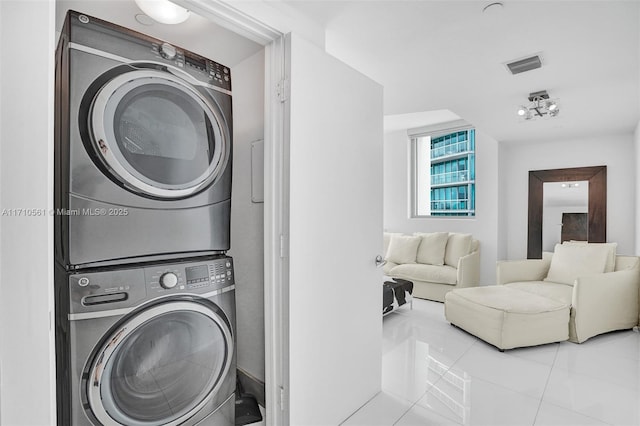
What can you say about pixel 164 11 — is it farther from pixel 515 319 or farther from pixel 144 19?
pixel 515 319

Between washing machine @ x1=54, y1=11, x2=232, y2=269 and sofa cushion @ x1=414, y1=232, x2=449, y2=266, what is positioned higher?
washing machine @ x1=54, y1=11, x2=232, y2=269

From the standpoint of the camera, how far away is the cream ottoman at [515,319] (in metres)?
2.83

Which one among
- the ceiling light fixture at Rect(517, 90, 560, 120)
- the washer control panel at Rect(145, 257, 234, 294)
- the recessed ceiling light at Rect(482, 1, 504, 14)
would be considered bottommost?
the washer control panel at Rect(145, 257, 234, 294)

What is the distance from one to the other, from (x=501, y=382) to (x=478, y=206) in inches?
130

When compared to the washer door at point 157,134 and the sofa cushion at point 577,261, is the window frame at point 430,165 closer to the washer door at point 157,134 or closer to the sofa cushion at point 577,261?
the sofa cushion at point 577,261

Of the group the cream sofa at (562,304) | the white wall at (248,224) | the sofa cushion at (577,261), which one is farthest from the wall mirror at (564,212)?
the white wall at (248,224)

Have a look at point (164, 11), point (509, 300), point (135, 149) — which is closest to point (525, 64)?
point (509, 300)

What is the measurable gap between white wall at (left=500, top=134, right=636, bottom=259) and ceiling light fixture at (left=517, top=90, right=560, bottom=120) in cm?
186

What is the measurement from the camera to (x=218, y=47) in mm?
1938

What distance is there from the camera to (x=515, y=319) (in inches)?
112

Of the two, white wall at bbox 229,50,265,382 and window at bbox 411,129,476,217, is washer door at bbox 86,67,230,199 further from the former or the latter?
window at bbox 411,129,476,217

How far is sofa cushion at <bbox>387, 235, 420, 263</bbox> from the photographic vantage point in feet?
16.7

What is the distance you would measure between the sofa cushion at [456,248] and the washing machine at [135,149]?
13.1 feet

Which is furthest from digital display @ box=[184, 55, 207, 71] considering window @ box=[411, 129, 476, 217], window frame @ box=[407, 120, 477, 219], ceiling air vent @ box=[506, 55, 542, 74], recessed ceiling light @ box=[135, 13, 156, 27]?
window @ box=[411, 129, 476, 217]
